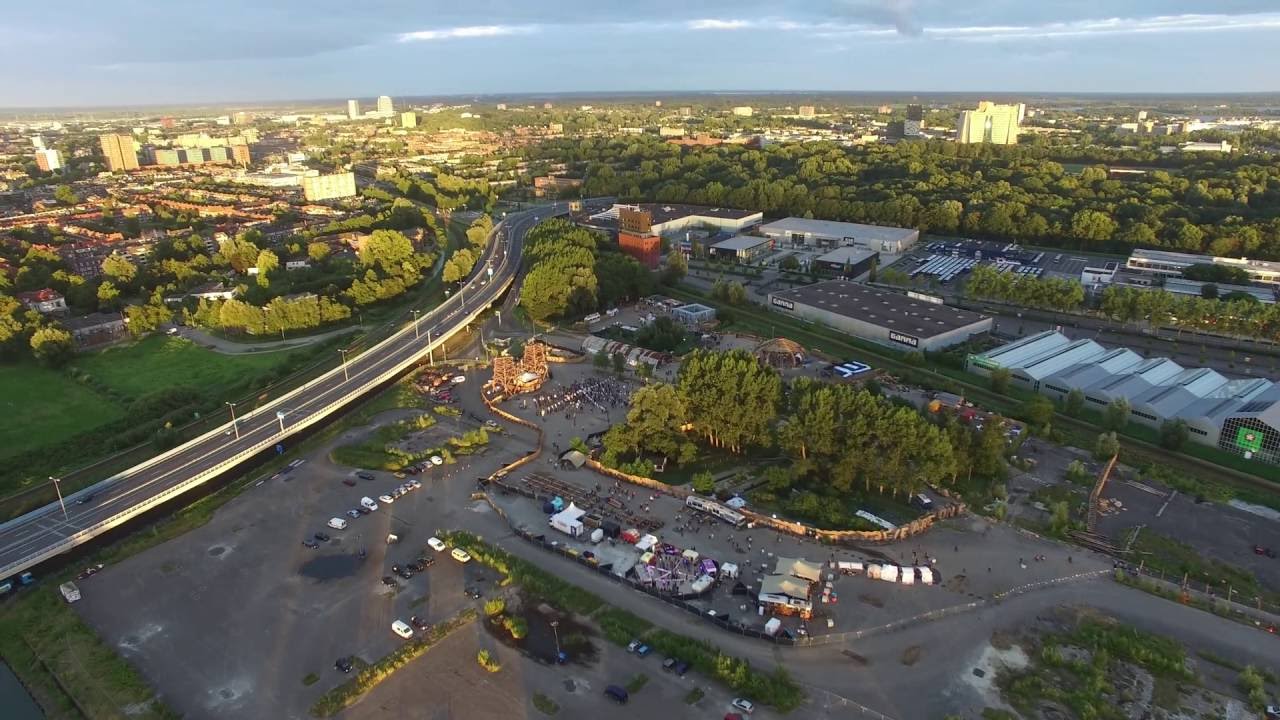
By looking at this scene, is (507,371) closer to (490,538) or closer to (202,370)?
(490,538)

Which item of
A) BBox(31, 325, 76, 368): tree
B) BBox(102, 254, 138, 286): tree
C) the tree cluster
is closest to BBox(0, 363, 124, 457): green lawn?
BBox(31, 325, 76, 368): tree

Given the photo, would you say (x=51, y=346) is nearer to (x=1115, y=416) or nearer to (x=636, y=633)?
(x=636, y=633)

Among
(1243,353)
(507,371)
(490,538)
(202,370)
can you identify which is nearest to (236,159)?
(202,370)

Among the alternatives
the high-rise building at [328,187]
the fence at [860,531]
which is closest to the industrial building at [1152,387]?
the fence at [860,531]

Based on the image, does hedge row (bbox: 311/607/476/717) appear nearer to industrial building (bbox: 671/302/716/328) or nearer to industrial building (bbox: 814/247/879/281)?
industrial building (bbox: 671/302/716/328)

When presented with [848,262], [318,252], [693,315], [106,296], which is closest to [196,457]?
[693,315]

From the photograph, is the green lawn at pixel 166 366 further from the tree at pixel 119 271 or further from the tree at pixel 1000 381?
the tree at pixel 1000 381
